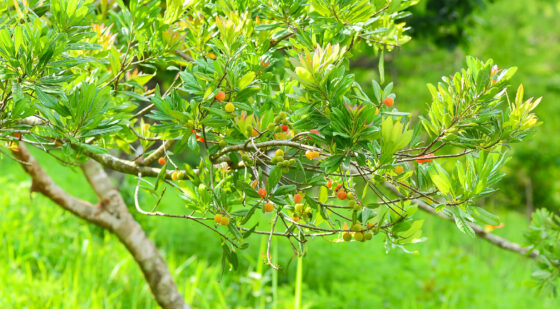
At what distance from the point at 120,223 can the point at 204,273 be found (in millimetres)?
1746

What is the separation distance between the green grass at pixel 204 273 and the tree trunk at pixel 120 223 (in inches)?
29.0

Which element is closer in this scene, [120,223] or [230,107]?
[230,107]

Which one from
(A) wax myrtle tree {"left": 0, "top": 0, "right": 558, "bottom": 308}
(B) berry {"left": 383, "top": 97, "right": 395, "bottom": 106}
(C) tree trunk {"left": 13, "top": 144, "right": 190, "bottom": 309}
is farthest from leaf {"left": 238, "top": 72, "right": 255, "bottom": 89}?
(C) tree trunk {"left": 13, "top": 144, "right": 190, "bottom": 309}

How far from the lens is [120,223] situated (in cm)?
254

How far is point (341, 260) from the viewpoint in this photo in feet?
15.2

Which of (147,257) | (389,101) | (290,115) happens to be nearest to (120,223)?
(147,257)

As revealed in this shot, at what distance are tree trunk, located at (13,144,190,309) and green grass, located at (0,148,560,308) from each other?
2.42ft

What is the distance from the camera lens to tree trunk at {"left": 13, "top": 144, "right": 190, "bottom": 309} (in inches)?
97.7

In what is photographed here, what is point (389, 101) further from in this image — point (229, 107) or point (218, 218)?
point (218, 218)

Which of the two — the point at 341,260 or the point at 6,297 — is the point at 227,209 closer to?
the point at 6,297

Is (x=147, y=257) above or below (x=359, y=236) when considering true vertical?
below

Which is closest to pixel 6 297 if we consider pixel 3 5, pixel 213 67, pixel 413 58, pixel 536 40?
pixel 3 5

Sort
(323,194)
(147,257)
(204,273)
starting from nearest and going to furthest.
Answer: (323,194) < (147,257) < (204,273)

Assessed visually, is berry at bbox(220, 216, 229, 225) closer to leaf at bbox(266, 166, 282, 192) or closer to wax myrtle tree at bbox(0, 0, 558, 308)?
wax myrtle tree at bbox(0, 0, 558, 308)
